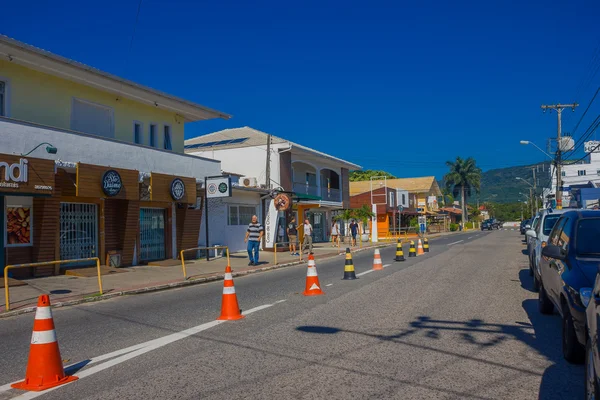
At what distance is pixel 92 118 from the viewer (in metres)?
18.9

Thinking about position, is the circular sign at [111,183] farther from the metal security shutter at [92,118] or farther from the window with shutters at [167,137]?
the window with shutters at [167,137]

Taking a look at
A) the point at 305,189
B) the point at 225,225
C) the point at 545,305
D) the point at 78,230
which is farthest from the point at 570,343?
the point at 305,189

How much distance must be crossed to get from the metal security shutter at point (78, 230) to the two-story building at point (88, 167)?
0.03 metres

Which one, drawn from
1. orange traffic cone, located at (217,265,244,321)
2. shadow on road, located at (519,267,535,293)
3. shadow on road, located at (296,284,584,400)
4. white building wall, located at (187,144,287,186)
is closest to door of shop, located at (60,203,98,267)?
orange traffic cone, located at (217,265,244,321)

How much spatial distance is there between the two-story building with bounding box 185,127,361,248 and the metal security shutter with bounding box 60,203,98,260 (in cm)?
819

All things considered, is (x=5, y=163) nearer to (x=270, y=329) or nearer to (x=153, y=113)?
(x=153, y=113)

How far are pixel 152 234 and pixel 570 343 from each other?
17337 mm

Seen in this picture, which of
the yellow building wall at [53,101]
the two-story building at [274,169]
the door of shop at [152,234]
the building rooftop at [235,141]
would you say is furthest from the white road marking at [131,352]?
the building rooftop at [235,141]

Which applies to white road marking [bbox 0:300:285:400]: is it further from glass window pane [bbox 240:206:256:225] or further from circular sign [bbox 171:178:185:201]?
glass window pane [bbox 240:206:256:225]

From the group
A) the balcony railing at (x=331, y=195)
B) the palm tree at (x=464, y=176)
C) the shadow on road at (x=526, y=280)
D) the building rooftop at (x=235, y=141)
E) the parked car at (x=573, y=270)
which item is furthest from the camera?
the palm tree at (x=464, y=176)

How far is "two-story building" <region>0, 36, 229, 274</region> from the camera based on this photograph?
49.0ft

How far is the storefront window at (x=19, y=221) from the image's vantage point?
15.0 m

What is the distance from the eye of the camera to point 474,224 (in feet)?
302

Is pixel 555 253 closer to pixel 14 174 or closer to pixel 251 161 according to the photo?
pixel 14 174
